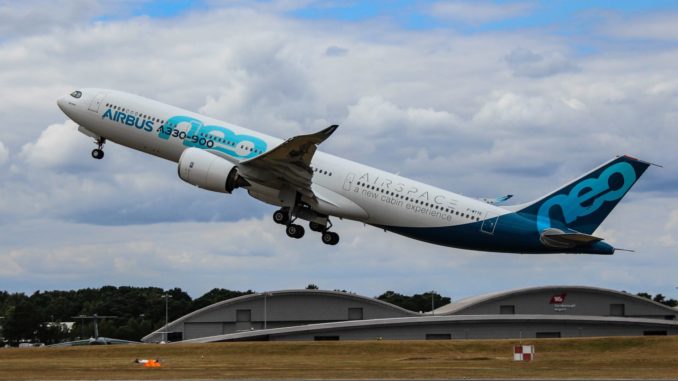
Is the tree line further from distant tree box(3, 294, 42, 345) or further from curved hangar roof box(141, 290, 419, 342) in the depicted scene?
curved hangar roof box(141, 290, 419, 342)

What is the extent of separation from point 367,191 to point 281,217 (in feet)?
21.9


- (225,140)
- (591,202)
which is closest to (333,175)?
(225,140)

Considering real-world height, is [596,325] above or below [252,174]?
below

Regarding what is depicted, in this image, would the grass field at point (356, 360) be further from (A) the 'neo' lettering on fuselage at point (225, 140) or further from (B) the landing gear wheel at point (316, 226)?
(A) the 'neo' lettering on fuselage at point (225, 140)

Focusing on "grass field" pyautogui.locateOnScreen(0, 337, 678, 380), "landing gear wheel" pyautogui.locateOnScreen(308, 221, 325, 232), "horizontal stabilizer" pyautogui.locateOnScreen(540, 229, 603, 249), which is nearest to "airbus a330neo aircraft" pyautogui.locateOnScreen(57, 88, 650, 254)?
"horizontal stabilizer" pyautogui.locateOnScreen(540, 229, 603, 249)

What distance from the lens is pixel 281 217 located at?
73.0 m

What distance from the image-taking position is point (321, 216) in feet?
239

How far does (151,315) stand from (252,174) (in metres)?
120

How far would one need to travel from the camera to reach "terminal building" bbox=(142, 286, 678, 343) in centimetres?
10756

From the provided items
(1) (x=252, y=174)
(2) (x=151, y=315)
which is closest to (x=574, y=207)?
(1) (x=252, y=174)

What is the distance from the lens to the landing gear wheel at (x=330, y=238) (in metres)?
74.1

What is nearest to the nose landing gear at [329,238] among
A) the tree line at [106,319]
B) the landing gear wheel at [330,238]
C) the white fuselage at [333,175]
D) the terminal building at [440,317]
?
the landing gear wheel at [330,238]

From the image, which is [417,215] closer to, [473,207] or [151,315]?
[473,207]

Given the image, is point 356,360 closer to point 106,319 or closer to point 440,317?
point 440,317
